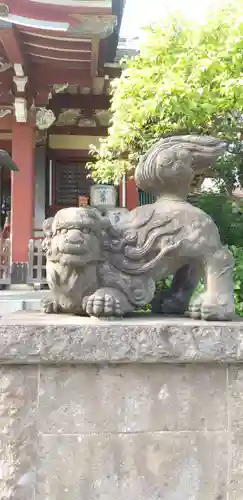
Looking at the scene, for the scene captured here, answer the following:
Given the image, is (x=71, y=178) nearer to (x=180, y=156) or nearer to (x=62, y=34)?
(x=62, y=34)

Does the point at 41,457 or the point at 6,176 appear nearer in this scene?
the point at 41,457

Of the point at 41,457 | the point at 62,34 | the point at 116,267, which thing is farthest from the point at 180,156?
the point at 62,34

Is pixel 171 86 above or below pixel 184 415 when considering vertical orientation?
above

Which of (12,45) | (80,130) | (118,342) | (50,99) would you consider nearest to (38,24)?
(12,45)

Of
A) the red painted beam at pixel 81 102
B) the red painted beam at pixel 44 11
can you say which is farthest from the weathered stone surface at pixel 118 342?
the red painted beam at pixel 81 102

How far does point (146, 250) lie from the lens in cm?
204

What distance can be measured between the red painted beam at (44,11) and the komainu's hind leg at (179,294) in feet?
15.8

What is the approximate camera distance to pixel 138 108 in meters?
5.50

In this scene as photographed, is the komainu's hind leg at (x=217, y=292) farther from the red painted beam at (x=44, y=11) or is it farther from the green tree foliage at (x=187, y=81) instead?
the red painted beam at (x=44, y=11)

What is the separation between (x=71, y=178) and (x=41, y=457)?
835 centimetres

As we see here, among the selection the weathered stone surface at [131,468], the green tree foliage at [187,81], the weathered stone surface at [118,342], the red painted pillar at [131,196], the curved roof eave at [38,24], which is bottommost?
the weathered stone surface at [131,468]

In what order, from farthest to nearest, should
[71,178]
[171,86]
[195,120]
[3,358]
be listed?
1. [71,178]
2. [195,120]
3. [171,86]
4. [3,358]

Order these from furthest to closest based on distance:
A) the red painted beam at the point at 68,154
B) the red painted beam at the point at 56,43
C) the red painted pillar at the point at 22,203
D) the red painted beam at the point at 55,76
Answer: the red painted beam at the point at 68,154 → the red painted pillar at the point at 22,203 → the red painted beam at the point at 55,76 → the red painted beam at the point at 56,43

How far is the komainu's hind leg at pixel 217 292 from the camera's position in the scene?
1987 mm
